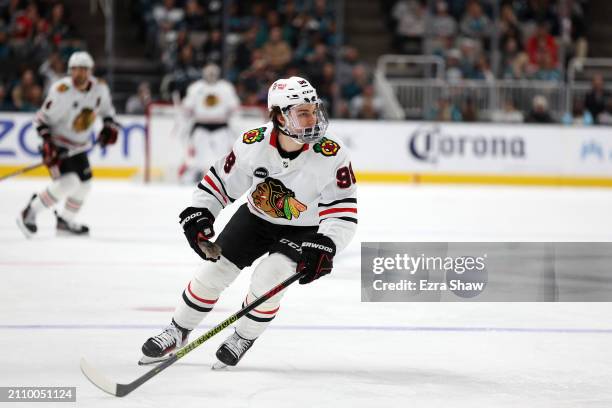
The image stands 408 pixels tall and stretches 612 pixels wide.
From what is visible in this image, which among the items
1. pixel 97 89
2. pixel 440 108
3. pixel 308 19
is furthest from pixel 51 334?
pixel 308 19

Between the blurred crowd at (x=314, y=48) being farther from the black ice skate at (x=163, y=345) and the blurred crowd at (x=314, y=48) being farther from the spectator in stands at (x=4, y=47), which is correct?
the black ice skate at (x=163, y=345)

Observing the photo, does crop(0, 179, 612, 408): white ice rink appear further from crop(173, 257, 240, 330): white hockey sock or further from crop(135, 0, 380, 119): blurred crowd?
crop(135, 0, 380, 119): blurred crowd

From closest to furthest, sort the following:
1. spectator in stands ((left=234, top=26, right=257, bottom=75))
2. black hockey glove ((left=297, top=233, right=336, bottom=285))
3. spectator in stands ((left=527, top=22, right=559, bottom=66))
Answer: black hockey glove ((left=297, top=233, right=336, bottom=285)), spectator in stands ((left=234, top=26, right=257, bottom=75)), spectator in stands ((left=527, top=22, right=559, bottom=66))

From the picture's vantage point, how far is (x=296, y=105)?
13.4 feet

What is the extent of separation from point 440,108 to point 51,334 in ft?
33.5

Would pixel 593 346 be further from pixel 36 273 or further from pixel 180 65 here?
pixel 180 65

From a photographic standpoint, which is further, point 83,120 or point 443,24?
point 443,24

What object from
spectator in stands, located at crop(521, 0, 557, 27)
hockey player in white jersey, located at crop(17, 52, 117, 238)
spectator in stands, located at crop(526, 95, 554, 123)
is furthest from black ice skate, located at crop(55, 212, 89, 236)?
spectator in stands, located at crop(521, 0, 557, 27)

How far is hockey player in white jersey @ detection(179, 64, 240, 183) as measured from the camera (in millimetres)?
13688

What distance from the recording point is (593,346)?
182 inches

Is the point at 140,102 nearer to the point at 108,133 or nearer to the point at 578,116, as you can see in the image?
the point at 578,116

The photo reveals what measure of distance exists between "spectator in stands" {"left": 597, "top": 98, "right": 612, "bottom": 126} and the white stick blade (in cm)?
1168

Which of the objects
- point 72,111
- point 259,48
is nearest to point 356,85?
point 259,48

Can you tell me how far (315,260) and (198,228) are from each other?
432mm
